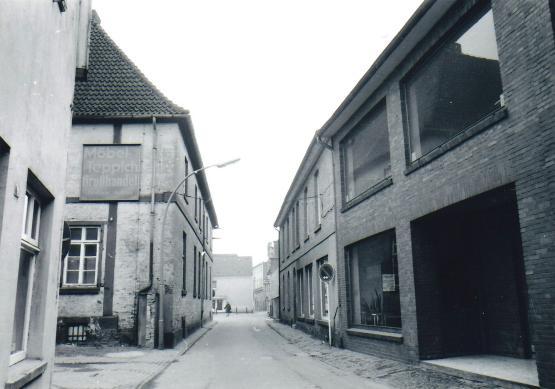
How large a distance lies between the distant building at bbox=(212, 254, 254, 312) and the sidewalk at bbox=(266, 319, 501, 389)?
63.9 meters

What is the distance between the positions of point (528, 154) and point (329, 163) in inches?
388

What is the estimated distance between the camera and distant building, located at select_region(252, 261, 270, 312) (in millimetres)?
81688

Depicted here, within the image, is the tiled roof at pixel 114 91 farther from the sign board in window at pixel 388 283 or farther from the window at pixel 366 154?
the sign board in window at pixel 388 283

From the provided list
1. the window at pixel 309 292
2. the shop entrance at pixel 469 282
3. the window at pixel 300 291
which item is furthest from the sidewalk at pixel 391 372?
the window at pixel 300 291

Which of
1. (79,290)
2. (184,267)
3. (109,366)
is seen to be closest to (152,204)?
(79,290)

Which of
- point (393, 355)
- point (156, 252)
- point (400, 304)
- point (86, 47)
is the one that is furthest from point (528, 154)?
point (156, 252)

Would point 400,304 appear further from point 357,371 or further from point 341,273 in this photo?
point 341,273

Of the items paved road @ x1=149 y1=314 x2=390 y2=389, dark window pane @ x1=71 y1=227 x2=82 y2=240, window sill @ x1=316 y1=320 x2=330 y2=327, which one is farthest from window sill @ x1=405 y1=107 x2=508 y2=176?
dark window pane @ x1=71 y1=227 x2=82 y2=240

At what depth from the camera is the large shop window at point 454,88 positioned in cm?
849

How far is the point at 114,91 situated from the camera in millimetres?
17328

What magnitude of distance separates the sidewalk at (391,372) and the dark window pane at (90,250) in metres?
7.36

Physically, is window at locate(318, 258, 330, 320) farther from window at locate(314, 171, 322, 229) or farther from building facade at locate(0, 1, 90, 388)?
building facade at locate(0, 1, 90, 388)

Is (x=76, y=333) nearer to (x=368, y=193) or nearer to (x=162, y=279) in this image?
(x=162, y=279)

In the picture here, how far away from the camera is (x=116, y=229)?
16.0 meters
